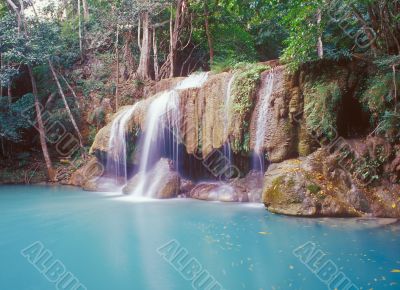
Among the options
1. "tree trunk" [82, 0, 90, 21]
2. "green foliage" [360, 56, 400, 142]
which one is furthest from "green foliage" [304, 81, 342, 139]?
"tree trunk" [82, 0, 90, 21]

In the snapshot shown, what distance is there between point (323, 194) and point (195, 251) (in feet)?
10.2

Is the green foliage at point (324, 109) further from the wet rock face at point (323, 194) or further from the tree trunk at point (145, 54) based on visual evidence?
the tree trunk at point (145, 54)

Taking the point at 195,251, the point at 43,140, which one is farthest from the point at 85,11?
the point at 195,251

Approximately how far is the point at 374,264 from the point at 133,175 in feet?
30.7

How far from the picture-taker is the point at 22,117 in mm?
15578

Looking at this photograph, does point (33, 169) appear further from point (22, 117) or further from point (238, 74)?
point (238, 74)

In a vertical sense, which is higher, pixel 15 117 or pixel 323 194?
pixel 15 117

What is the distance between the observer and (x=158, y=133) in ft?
37.3

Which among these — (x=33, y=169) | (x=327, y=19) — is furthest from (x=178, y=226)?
(x=33, y=169)

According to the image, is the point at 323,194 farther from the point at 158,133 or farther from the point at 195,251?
the point at 158,133

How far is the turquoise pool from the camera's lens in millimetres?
4211

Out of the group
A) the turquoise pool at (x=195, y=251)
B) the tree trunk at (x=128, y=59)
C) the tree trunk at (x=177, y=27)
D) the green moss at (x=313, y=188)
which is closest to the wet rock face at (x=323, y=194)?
the green moss at (x=313, y=188)

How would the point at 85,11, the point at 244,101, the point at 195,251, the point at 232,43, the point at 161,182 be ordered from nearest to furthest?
the point at 195,251 < the point at 244,101 < the point at 161,182 < the point at 232,43 < the point at 85,11

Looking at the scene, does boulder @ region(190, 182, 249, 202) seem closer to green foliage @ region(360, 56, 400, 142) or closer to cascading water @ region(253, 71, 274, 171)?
cascading water @ region(253, 71, 274, 171)
